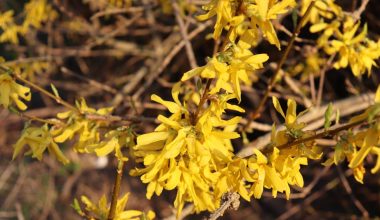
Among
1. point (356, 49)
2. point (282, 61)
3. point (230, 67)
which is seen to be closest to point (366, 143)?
point (230, 67)

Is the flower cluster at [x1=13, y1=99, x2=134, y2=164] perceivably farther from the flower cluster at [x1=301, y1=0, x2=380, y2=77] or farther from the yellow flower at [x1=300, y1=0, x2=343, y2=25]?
the flower cluster at [x1=301, y1=0, x2=380, y2=77]

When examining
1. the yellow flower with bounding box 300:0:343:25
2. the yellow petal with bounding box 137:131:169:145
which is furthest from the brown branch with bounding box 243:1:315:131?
the yellow petal with bounding box 137:131:169:145

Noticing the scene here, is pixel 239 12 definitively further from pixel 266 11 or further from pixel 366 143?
pixel 366 143

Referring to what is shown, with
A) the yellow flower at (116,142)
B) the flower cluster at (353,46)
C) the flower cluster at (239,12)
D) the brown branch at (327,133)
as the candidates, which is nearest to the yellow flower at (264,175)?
the brown branch at (327,133)

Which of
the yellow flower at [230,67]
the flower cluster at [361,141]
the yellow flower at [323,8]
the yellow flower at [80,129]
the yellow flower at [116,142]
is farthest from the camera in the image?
the yellow flower at [323,8]

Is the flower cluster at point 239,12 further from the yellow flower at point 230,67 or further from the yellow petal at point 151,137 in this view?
the yellow petal at point 151,137

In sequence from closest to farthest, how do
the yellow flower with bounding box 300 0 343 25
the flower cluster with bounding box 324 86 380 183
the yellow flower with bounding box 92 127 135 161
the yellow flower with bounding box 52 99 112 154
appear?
the flower cluster with bounding box 324 86 380 183 → the yellow flower with bounding box 92 127 135 161 → the yellow flower with bounding box 52 99 112 154 → the yellow flower with bounding box 300 0 343 25

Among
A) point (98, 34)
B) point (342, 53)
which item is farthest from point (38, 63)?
point (342, 53)

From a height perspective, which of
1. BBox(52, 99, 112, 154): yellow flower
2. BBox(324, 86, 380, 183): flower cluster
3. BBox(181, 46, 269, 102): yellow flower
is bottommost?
BBox(52, 99, 112, 154): yellow flower

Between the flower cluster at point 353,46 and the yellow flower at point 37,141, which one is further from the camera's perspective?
the flower cluster at point 353,46

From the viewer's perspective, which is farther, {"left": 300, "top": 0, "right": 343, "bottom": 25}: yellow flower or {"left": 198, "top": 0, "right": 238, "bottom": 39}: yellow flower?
{"left": 300, "top": 0, "right": 343, "bottom": 25}: yellow flower

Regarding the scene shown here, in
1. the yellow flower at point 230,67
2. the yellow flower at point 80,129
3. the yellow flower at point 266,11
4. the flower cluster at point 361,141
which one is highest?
the yellow flower at point 266,11

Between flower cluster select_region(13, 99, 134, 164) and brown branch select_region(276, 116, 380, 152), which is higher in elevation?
brown branch select_region(276, 116, 380, 152)
